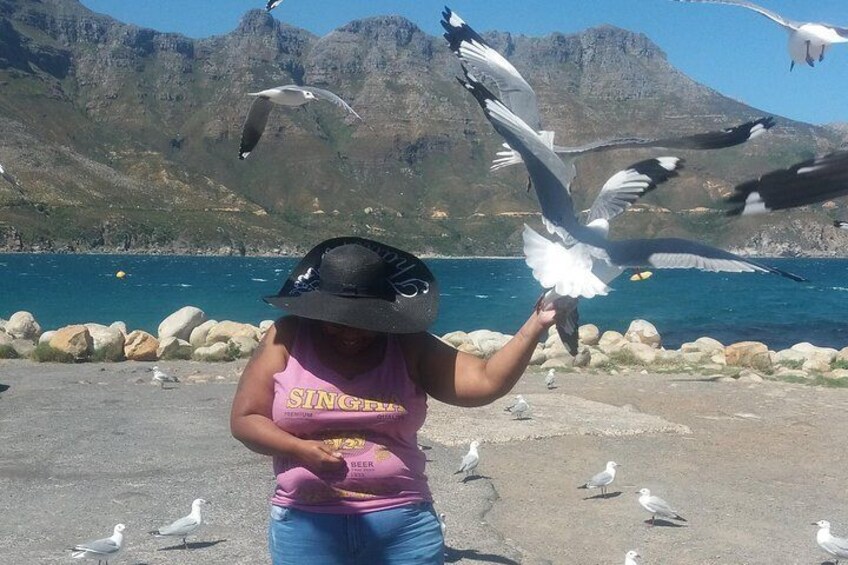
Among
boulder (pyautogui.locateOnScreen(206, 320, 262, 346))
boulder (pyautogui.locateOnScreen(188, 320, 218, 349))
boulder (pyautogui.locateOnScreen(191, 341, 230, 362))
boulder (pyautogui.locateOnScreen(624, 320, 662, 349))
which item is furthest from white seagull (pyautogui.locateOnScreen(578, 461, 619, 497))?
boulder (pyautogui.locateOnScreen(624, 320, 662, 349))

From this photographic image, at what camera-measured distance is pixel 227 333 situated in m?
19.6

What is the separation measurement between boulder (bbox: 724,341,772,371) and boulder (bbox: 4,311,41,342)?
556 inches

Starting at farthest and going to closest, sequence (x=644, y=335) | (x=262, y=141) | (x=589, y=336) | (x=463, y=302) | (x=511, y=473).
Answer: (x=262, y=141) < (x=463, y=302) < (x=644, y=335) < (x=589, y=336) < (x=511, y=473)

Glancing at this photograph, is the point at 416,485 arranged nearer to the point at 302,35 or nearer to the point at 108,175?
the point at 108,175

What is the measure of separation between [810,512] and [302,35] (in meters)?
192

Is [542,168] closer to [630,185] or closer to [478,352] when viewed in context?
[630,185]

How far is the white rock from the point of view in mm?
21000

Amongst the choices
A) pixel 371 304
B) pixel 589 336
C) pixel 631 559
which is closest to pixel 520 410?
pixel 631 559

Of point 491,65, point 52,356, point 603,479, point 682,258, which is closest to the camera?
point 682,258

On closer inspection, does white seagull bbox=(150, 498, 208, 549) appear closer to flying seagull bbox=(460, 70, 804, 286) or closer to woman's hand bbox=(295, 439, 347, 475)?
woman's hand bbox=(295, 439, 347, 475)

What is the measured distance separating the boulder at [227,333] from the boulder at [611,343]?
278 inches

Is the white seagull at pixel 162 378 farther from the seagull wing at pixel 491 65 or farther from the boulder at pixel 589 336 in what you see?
the seagull wing at pixel 491 65

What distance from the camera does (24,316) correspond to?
21297mm

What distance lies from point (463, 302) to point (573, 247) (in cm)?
6105
